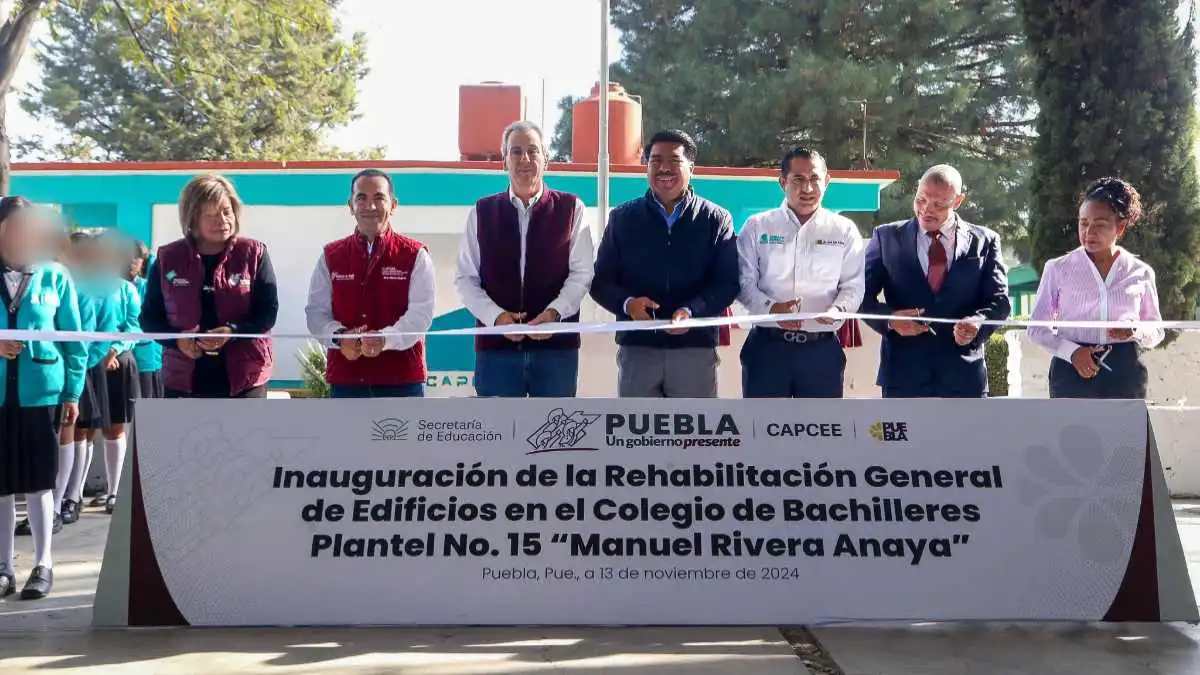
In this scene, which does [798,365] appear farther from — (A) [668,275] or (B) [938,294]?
(B) [938,294]

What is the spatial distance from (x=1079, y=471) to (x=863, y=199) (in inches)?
488

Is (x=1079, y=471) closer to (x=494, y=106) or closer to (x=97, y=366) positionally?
(x=97, y=366)

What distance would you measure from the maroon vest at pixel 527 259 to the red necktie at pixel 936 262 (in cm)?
171

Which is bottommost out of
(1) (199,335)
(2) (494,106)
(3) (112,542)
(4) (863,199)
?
(3) (112,542)

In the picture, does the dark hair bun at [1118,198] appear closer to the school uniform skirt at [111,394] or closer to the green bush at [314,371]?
the school uniform skirt at [111,394]

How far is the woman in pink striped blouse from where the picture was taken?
4.91 meters

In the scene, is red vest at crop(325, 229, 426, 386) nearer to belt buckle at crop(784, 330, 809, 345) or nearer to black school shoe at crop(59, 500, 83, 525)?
belt buckle at crop(784, 330, 809, 345)

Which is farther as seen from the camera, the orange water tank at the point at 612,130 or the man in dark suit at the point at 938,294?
the orange water tank at the point at 612,130

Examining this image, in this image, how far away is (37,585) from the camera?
15.1 feet

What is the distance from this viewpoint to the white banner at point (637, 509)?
3863 mm

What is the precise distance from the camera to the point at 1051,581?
12.8 ft

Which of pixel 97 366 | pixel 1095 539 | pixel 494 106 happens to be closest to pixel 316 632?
pixel 1095 539

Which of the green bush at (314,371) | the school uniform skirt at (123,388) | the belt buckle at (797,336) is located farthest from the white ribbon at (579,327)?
the green bush at (314,371)

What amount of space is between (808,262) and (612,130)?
12307mm
